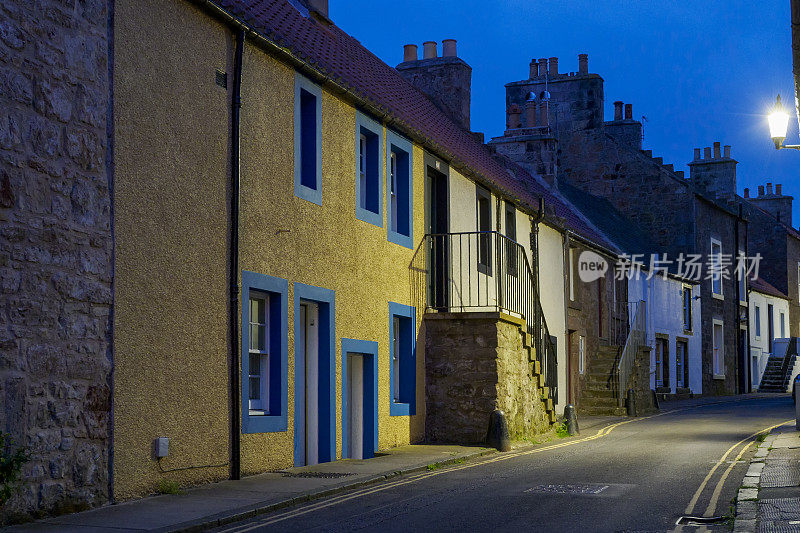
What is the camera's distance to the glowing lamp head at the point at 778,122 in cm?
1480

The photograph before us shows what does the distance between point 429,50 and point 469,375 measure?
41.7 feet

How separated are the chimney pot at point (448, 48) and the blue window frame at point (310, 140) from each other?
13137 mm

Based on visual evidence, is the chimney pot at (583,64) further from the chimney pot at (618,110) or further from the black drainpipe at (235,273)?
the black drainpipe at (235,273)

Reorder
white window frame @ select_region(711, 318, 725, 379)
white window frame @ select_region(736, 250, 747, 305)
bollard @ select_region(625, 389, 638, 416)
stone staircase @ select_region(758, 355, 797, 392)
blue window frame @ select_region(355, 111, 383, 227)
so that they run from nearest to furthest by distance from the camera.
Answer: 1. blue window frame @ select_region(355, 111, 383, 227)
2. bollard @ select_region(625, 389, 638, 416)
3. white window frame @ select_region(711, 318, 725, 379)
4. white window frame @ select_region(736, 250, 747, 305)
5. stone staircase @ select_region(758, 355, 797, 392)

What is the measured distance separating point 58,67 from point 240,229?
3.42 m

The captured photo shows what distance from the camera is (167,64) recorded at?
1119 centimetres

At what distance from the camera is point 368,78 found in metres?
18.9

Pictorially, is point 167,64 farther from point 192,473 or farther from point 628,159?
point 628,159

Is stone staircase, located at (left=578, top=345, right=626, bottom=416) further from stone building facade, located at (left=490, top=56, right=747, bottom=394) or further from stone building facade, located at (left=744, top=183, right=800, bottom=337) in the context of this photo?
stone building facade, located at (left=744, top=183, right=800, bottom=337)

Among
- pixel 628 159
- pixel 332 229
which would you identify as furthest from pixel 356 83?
pixel 628 159

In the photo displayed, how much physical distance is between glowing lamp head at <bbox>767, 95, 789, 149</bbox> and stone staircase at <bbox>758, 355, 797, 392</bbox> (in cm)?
3400

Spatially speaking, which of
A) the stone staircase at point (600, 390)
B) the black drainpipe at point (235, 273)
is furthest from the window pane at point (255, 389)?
the stone staircase at point (600, 390)

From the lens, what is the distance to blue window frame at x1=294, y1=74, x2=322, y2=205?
14.4 meters

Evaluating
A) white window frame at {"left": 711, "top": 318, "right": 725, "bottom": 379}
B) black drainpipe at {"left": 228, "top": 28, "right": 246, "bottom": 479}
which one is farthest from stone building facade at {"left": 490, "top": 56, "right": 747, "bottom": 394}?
black drainpipe at {"left": 228, "top": 28, "right": 246, "bottom": 479}
